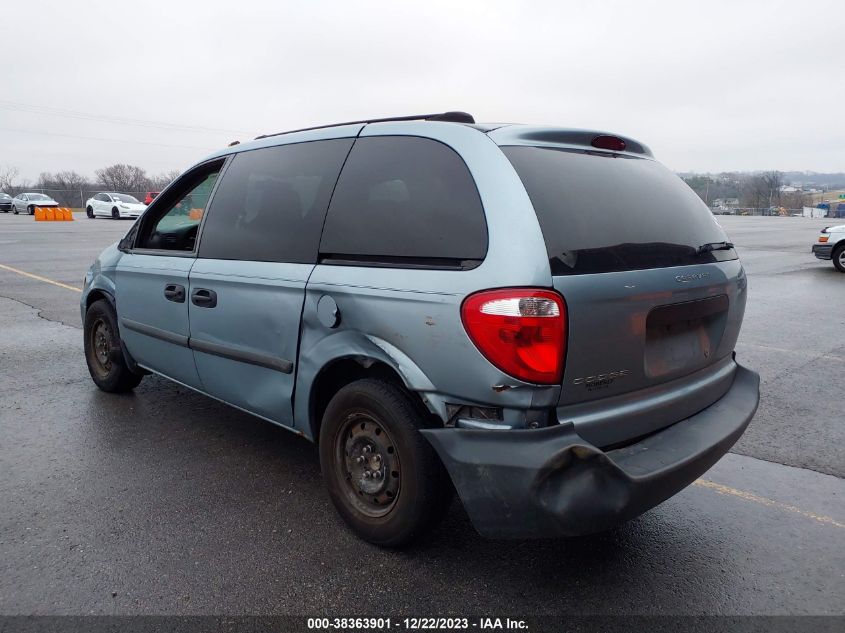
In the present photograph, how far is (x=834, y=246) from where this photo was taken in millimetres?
13492

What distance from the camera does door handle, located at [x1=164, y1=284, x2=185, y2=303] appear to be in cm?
372

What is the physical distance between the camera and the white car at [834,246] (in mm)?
13461

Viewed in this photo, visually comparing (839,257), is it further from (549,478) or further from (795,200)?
(795,200)

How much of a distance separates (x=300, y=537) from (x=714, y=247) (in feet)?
7.75

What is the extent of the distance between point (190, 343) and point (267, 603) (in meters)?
1.77

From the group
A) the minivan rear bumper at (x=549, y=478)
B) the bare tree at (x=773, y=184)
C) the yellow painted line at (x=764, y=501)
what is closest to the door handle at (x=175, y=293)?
the minivan rear bumper at (x=549, y=478)

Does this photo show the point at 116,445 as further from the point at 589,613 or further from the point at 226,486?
the point at 589,613

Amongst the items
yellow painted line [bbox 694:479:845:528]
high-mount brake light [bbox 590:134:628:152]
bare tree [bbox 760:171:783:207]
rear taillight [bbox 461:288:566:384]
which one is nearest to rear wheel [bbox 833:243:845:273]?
yellow painted line [bbox 694:479:845:528]

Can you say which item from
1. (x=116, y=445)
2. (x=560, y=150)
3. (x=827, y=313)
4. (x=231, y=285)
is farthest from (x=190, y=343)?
(x=827, y=313)

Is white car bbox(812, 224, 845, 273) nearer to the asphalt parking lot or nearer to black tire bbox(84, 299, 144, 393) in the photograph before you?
the asphalt parking lot

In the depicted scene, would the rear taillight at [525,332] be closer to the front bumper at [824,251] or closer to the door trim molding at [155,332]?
the door trim molding at [155,332]

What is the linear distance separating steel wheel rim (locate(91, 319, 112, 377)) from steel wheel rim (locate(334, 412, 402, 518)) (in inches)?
110

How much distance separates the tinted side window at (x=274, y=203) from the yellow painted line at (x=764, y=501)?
2.47 m

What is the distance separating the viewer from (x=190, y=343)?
370cm
